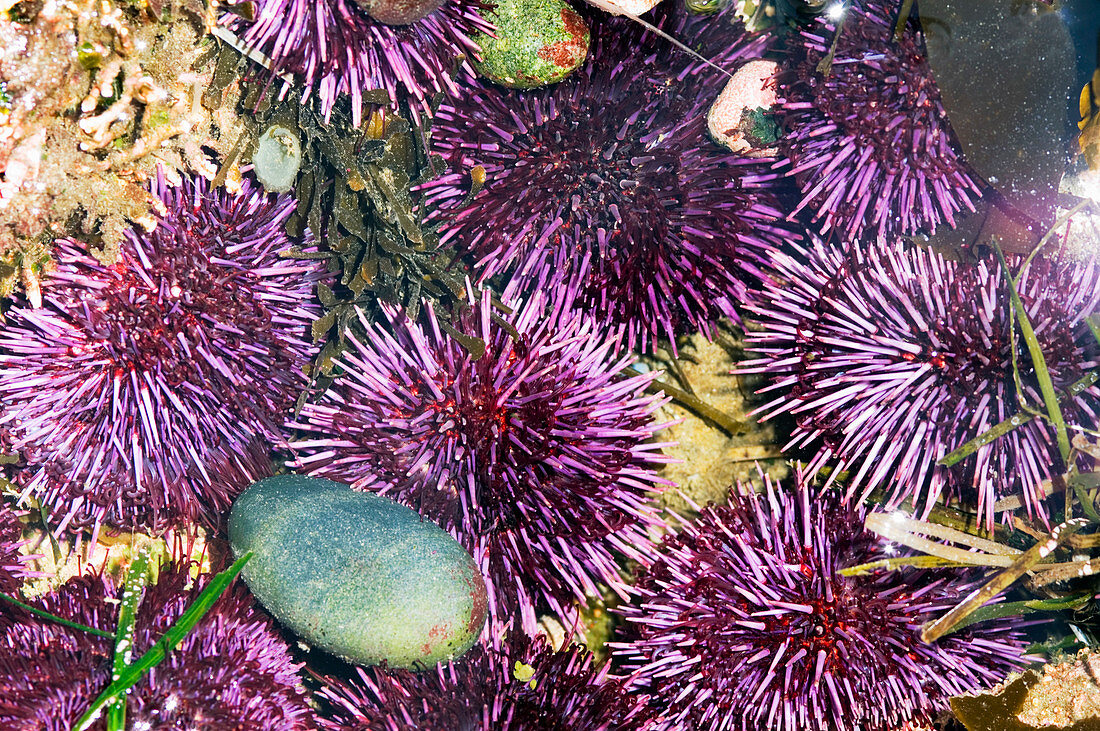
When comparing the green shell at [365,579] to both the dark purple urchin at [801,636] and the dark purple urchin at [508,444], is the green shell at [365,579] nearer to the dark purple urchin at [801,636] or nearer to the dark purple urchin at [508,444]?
the dark purple urchin at [508,444]

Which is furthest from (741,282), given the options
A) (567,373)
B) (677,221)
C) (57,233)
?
(57,233)

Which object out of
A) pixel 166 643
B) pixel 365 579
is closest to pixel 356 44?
pixel 365 579

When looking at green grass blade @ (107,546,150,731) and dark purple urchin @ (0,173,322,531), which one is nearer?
green grass blade @ (107,546,150,731)

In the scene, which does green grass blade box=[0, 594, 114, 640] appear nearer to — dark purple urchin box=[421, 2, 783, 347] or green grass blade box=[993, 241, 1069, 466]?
dark purple urchin box=[421, 2, 783, 347]

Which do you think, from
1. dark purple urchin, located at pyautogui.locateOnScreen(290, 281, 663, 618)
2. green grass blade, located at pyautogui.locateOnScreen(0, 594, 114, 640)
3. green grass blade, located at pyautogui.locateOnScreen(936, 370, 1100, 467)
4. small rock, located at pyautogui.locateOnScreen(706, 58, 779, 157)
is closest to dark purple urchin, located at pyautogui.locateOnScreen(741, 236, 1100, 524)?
green grass blade, located at pyautogui.locateOnScreen(936, 370, 1100, 467)

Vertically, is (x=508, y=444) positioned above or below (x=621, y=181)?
below

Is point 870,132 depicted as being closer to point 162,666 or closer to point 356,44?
point 356,44

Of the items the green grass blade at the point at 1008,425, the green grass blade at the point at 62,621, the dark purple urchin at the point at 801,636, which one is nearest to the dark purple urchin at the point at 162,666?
the green grass blade at the point at 62,621
